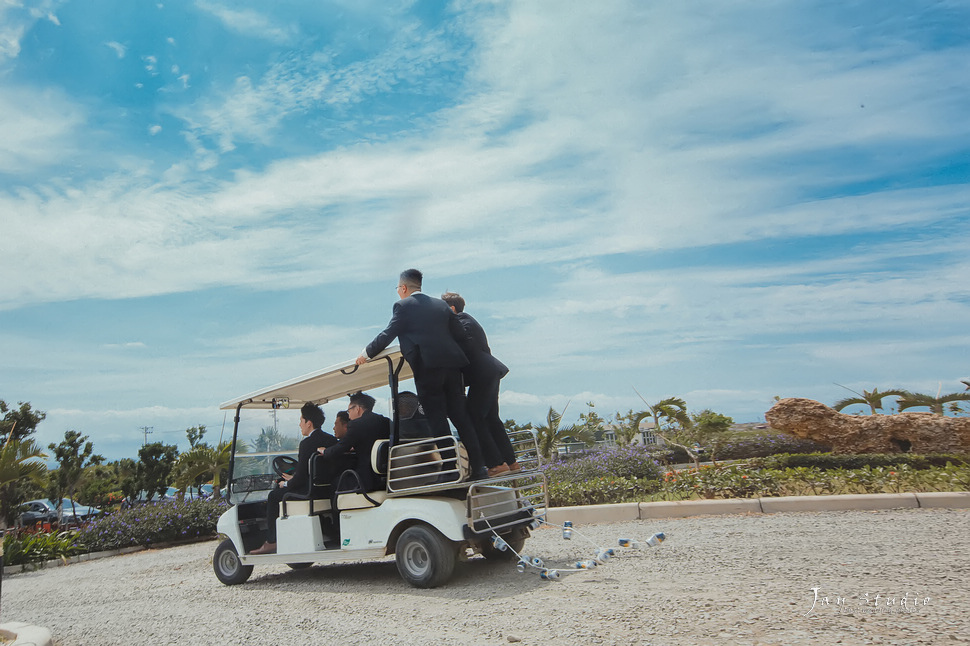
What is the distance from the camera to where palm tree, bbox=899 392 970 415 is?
63.2ft

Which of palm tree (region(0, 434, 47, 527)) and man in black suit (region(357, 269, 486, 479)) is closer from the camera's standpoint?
man in black suit (region(357, 269, 486, 479))

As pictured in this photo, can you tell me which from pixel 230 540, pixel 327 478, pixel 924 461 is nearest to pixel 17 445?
pixel 230 540

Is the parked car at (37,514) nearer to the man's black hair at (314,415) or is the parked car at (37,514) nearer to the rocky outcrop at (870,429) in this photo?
the man's black hair at (314,415)

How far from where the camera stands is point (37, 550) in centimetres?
1307

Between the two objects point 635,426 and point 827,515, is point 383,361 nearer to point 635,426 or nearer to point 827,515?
point 827,515

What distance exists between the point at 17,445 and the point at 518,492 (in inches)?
452

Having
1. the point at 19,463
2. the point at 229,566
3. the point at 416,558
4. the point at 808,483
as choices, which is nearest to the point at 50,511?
the point at 19,463

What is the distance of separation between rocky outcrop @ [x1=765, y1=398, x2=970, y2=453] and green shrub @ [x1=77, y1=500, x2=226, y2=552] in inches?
564

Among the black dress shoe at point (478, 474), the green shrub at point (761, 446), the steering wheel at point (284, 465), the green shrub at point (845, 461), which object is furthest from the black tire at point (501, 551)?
the green shrub at point (761, 446)

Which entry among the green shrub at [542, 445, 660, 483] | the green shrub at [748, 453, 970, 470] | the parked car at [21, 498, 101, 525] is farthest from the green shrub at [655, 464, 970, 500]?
the parked car at [21, 498, 101, 525]

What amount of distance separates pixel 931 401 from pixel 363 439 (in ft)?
62.8

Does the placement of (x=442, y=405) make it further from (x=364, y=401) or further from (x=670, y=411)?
(x=670, y=411)

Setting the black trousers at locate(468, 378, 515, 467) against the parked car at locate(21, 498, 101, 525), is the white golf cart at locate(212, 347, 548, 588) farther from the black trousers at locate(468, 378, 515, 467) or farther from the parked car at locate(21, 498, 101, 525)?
the parked car at locate(21, 498, 101, 525)

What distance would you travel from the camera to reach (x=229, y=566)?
8.00 metres
